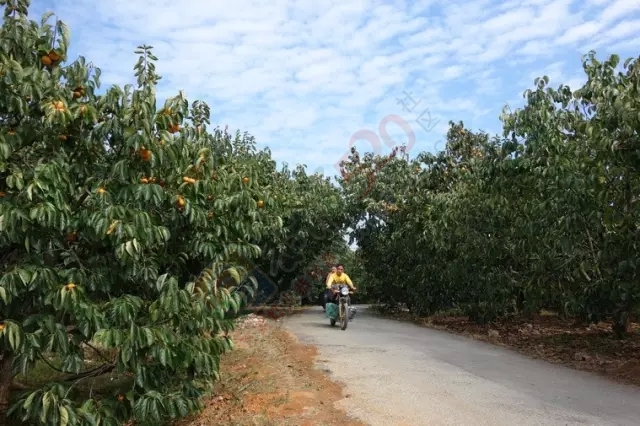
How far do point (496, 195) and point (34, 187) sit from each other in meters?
8.68

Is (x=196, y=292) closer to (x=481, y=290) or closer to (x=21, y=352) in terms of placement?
(x=21, y=352)

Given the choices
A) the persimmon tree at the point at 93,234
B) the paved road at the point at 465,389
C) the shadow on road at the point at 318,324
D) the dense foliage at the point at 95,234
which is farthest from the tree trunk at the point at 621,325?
the persimmon tree at the point at 93,234

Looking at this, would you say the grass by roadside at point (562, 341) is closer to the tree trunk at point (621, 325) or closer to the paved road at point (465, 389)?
the tree trunk at point (621, 325)

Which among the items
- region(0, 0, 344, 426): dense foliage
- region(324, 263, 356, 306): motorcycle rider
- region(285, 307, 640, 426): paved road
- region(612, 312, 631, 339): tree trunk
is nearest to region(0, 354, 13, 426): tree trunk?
region(0, 0, 344, 426): dense foliage

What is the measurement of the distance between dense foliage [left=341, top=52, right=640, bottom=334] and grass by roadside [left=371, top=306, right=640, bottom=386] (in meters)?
0.47

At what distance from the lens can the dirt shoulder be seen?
18.8ft

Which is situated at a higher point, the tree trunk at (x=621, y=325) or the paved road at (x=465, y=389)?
the tree trunk at (x=621, y=325)

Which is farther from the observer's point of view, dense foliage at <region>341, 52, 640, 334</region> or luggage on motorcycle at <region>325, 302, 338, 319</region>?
luggage on motorcycle at <region>325, 302, 338, 319</region>

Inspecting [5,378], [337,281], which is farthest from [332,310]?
[5,378]

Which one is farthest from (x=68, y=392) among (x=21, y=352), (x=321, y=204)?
(x=321, y=204)

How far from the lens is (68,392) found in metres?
A: 5.07

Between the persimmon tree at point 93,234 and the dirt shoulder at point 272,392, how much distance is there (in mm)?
630

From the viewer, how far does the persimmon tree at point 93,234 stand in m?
4.71

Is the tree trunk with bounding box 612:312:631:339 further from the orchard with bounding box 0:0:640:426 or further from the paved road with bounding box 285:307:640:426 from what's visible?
the paved road with bounding box 285:307:640:426
